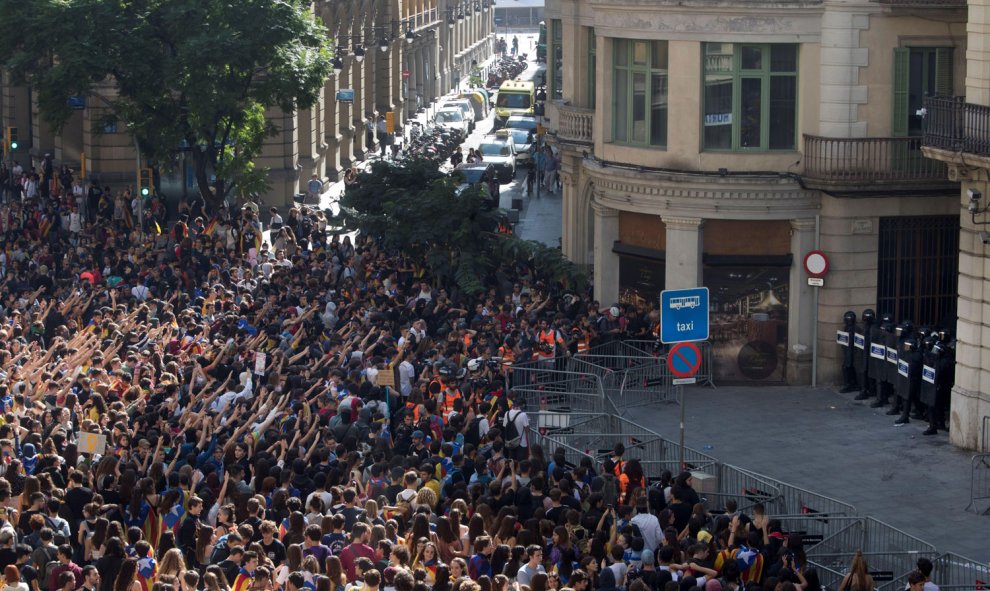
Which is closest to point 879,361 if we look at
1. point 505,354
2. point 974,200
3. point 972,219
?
point 972,219

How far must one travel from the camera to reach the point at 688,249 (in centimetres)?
3181

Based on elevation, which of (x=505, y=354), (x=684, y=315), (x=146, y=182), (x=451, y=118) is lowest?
(x=505, y=354)

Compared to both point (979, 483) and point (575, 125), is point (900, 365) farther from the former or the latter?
point (575, 125)

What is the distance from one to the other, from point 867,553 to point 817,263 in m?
11.3

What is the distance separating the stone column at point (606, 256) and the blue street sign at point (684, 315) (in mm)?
10381

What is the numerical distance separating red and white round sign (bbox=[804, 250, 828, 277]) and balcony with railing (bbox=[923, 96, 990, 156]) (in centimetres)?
377

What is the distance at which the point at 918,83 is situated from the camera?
102ft

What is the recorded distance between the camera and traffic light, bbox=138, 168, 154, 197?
4266 centimetres

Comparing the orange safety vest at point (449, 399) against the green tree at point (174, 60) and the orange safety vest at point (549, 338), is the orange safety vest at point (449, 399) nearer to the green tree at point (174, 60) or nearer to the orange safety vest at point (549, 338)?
the orange safety vest at point (549, 338)

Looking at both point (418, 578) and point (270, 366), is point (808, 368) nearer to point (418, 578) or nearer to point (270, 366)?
point (270, 366)

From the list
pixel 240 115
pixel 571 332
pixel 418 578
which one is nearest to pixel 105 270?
pixel 240 115

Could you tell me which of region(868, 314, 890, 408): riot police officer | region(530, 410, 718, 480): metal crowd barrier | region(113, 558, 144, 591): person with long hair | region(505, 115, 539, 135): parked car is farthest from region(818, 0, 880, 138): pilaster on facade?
region(505, 115, 539, 135): parked car

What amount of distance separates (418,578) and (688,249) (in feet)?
52.4

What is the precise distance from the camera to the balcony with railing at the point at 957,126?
86.4 feet
